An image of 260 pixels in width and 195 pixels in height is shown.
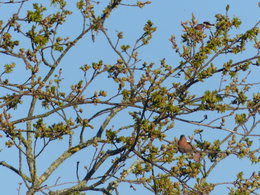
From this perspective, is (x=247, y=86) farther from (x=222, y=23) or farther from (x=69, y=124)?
(x=69, y=124)

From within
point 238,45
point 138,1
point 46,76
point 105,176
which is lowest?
point 105,176

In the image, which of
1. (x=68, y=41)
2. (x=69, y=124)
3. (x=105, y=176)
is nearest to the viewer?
(x=69, y=124)

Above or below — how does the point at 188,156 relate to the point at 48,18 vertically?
below

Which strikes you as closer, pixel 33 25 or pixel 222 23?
pixel 33 25

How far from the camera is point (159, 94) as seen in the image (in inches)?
386

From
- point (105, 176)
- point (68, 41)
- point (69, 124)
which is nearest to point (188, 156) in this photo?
point (105, 176)

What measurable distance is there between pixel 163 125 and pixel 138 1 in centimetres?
383

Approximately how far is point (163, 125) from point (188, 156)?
0.95m

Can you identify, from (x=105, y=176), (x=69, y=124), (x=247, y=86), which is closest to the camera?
(x=69, y=124)

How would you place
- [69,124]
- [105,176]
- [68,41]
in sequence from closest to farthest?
1. [69,124]
2. [105,176]
3. [68,41]

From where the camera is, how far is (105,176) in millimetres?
10633

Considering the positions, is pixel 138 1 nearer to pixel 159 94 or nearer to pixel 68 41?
pixel 68 41

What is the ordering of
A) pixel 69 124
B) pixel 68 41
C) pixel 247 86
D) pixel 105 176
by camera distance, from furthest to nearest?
1. pixel 68 41
2. pixel 247 86
3. pixel 105 176
4. pixel 69 124

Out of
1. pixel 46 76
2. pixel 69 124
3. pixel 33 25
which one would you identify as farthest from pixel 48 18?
pixel 69 124
